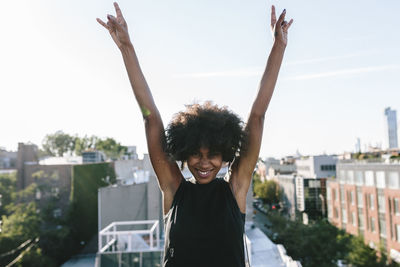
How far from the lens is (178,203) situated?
5.21 feet

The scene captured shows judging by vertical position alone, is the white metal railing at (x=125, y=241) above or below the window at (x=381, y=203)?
above

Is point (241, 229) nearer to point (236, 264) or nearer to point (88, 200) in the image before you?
point (236, 264)

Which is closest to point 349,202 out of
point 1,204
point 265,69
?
point 1,204

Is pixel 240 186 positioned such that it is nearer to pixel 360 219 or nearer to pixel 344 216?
pixel 360 219

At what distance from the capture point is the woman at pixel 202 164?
1484 mm

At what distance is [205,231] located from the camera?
1.49m

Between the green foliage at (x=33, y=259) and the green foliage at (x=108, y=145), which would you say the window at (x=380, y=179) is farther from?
the green foliage at (x=108, y=145)

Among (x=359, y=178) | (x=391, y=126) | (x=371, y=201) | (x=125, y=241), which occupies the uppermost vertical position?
(x=391, y=126)

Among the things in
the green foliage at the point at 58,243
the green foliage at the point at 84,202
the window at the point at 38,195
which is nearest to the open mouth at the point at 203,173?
the green foliage at the point at 58,243

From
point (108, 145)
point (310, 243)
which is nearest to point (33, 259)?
point (310, 243)

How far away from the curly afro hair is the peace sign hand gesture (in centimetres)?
47

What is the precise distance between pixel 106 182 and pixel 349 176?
836 inches

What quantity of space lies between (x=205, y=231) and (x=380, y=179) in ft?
95.8

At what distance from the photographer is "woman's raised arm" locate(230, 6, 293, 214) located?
164cm
